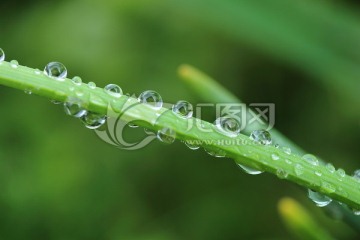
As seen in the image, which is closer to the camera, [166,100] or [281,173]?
[281,173]

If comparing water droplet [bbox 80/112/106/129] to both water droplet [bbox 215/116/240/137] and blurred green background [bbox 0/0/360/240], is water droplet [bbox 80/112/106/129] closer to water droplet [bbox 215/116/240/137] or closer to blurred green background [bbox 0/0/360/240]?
water droplet [bbox 215/116/240/137]

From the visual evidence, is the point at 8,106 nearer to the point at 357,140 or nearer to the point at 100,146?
the point at 100,146

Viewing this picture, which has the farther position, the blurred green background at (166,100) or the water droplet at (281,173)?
the blurred green background at (166,100)

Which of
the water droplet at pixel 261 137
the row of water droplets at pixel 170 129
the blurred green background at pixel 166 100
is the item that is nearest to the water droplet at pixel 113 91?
the row of water droplets at pixel 170 129

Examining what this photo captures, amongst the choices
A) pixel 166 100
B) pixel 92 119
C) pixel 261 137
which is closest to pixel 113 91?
pixel 92 119

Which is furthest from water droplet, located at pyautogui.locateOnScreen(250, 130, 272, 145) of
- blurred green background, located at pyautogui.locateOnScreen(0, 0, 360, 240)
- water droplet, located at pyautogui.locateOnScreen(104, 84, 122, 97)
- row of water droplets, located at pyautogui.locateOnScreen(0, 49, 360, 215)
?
blurred green background, located at pyautogui.locateOnScreen(0, 0, 360, 240)

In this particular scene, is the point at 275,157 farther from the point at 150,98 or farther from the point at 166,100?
the point at 166,100

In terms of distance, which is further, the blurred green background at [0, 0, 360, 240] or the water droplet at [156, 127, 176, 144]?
the blurred green background at [0, 0, 360, 240]

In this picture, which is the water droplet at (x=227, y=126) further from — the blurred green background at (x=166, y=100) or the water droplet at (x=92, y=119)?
the blurred green background at (x=166, y=100)
